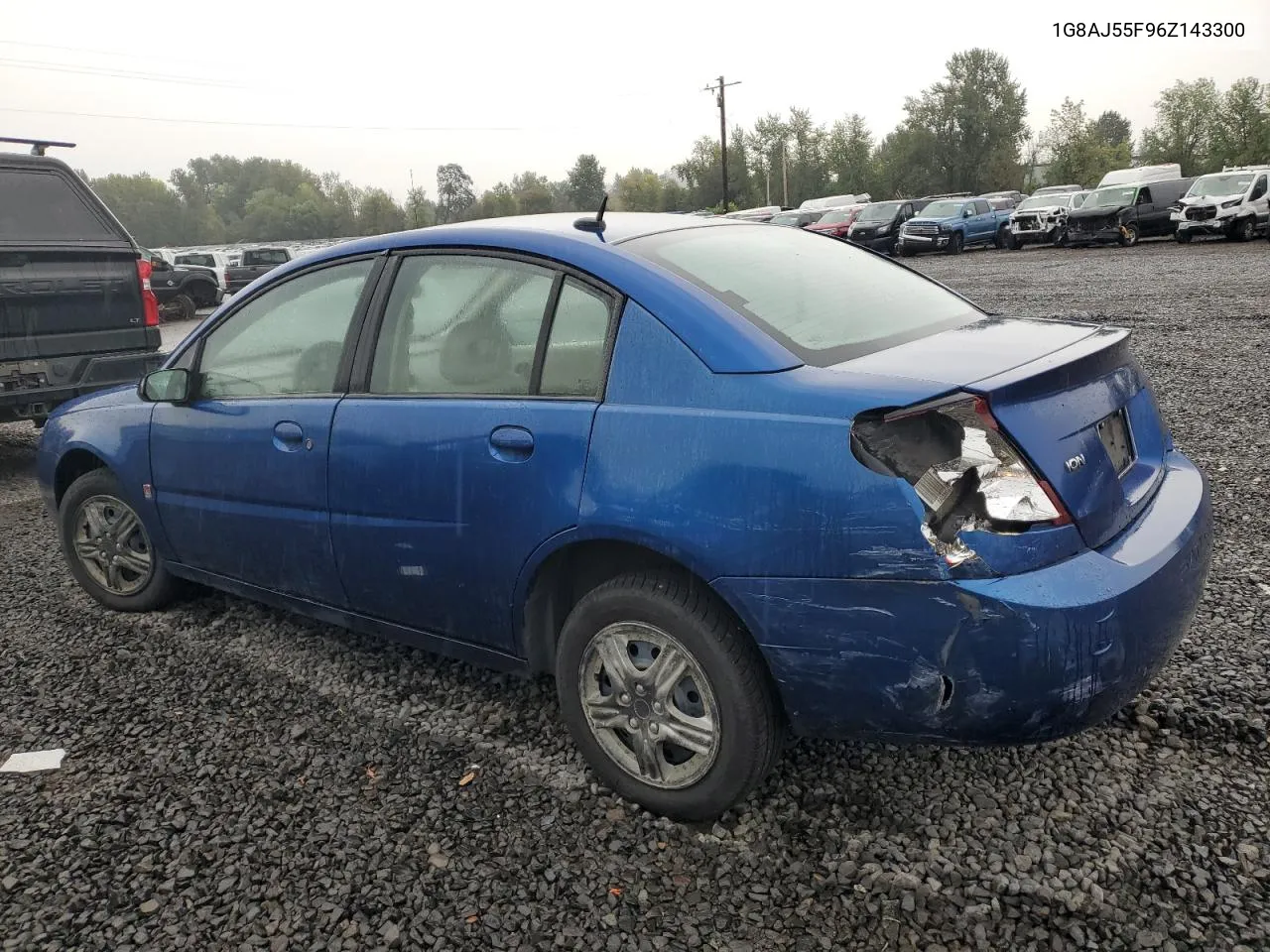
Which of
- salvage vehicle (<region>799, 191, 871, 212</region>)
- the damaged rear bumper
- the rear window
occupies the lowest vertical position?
the damaged rear bumper

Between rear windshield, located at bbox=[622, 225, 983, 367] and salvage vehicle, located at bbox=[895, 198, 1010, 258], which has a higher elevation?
salvage vehicle, located at bbox=[895, 198, 1010, 258]

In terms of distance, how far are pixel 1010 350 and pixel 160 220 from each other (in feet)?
426

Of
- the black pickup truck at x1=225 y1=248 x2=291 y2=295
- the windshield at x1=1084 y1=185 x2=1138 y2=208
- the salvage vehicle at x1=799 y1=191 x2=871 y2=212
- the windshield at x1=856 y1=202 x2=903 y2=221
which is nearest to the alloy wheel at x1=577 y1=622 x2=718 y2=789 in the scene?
the black pickup truck at x1=225 y1=248 x2=291 y2=295

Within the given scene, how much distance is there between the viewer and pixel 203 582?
3832mm

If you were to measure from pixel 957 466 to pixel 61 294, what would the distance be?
6605 millimetres

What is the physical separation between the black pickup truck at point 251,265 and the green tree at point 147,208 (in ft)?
313

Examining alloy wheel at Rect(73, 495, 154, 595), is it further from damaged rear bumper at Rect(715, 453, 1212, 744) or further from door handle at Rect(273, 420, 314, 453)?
damaged rear bumper at Rect(715, 453, 1212, 744)

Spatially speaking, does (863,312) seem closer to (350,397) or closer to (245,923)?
(350,397)

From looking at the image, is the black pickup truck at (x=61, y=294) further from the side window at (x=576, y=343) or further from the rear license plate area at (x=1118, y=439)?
the rear license plate area at (x=1118, y=439)

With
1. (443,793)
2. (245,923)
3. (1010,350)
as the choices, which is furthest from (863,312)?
(245,923)

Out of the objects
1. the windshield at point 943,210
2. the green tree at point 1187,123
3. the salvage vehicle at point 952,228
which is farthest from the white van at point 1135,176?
the green tree at point 1187,123

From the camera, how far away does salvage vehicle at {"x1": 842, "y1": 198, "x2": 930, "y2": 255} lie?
103 feet

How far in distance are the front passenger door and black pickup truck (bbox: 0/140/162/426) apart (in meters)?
3.44

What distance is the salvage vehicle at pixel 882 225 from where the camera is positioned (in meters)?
31.4
